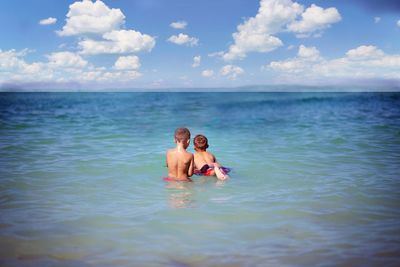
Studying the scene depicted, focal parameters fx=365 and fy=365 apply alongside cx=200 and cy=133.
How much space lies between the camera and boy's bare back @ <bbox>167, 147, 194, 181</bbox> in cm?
736

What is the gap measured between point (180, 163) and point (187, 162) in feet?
0.47

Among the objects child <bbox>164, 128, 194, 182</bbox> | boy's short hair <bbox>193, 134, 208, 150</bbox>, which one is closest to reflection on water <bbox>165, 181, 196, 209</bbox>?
child <bbox>164, 128, 194, 182</bbox>

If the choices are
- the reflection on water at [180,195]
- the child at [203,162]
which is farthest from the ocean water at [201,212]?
the child at [203,162]

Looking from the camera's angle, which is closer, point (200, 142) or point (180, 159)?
point (180, 159)

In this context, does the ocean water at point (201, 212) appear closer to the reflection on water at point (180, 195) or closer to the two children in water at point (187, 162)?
the reflection on water at point (180, 195)

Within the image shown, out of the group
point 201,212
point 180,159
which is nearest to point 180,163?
point 180,159

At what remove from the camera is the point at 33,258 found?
13.6ft

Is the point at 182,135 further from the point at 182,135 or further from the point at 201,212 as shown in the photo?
the point at 201,212

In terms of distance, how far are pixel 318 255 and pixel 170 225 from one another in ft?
6.66

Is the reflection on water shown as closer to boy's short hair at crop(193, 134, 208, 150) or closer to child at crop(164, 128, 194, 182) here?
child at crop(164, 128, 194, 182)

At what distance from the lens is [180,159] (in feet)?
24.2

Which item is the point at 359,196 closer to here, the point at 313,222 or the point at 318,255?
the point at 313,222

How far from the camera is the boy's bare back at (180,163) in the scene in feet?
24.1

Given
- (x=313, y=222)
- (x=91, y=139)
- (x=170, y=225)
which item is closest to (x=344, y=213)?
(x=313, y=222)
